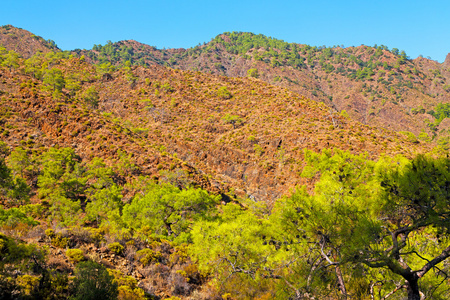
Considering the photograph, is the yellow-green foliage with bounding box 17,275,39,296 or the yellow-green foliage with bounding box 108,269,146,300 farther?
the yellow-green foliage with bounding box 108,269,146,300

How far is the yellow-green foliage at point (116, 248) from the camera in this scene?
13.0 m

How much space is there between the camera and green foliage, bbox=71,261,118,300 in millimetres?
7629

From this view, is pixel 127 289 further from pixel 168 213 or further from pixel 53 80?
pixel 53 80

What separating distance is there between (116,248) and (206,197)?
17.5 m

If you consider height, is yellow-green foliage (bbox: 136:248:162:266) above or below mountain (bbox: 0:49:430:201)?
below

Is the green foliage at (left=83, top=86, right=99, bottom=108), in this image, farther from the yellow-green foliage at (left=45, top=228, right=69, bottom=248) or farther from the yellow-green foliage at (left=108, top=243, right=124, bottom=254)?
the yellow-green foliage at (left=108, top=243, right=124, bottom=254)

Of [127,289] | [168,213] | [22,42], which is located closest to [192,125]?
[168,213]

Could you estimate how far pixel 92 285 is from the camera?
312 inches

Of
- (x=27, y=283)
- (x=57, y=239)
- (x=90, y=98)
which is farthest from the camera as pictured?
(x=90, y=98)

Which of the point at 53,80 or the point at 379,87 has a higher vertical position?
the point at 379,87

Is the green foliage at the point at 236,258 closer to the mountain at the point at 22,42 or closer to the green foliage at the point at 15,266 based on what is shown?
the green foliage at the point at 15,266

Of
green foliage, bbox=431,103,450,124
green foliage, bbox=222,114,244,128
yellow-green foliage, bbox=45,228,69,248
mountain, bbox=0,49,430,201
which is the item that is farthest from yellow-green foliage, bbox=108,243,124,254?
green foliage, bbox=431,103,450,124

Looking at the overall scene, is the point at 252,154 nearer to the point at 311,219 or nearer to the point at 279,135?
the point at 279,135

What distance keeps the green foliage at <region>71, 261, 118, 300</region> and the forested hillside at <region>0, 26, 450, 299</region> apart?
0.17ft
